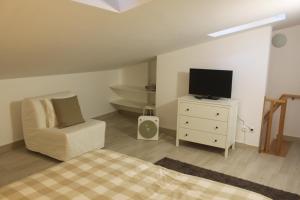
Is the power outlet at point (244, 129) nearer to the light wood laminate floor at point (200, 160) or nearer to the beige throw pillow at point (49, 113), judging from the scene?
the light wood laminate floor at point (200, 160)

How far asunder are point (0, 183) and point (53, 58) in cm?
160

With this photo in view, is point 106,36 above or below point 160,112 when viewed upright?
above

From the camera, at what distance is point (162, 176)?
2.04m

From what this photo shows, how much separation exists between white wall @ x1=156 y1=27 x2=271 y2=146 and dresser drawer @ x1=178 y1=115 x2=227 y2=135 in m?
0.55

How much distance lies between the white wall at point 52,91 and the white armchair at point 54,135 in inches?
13.6

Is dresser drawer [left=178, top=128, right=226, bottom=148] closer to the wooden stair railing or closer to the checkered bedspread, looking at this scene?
the wooden stair railing

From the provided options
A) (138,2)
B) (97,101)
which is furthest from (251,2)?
(97,101)

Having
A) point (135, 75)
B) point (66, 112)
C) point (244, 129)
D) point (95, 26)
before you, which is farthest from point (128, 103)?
point (95, 26)

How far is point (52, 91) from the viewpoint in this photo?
4.60 metres

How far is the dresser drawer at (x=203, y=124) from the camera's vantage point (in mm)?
3863

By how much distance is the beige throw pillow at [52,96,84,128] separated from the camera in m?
3.73

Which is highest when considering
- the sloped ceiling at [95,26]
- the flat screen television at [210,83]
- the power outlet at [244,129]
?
the sloped ceiling at [95,26]

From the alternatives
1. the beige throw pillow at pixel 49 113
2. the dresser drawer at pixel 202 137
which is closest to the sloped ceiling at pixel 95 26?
the beige throw pillow at pixel 49 113

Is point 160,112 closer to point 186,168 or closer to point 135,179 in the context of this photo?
point 186,168
